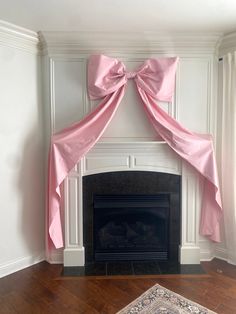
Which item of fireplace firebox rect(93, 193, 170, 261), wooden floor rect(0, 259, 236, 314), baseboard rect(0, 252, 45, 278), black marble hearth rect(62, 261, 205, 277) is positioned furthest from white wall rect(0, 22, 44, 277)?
fireplace firebox rect(93, 193, 170, 261)

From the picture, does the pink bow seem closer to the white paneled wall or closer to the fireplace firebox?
the white paneled wall

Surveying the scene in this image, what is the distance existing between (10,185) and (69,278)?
1.11 meters

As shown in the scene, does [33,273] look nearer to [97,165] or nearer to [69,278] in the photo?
[69,278]

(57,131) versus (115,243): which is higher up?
(57,131)

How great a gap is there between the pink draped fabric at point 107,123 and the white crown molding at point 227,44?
0.57 m

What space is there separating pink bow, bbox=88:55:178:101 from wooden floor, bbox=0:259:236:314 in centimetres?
184

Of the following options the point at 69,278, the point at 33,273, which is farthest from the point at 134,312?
the point at 33,273

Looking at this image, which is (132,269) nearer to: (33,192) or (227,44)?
(33,192)

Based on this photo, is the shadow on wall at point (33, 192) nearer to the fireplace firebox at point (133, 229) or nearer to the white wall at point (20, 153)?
the white wall at point (20, 153)

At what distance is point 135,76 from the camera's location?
254 cm

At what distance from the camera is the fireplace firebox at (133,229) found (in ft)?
8.89

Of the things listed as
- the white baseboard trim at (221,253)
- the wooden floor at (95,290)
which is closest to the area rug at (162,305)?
the wooden floor at (95,290)

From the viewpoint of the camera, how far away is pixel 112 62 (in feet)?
8.18

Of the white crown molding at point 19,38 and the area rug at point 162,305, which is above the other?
the white crown molding at point 19,38
